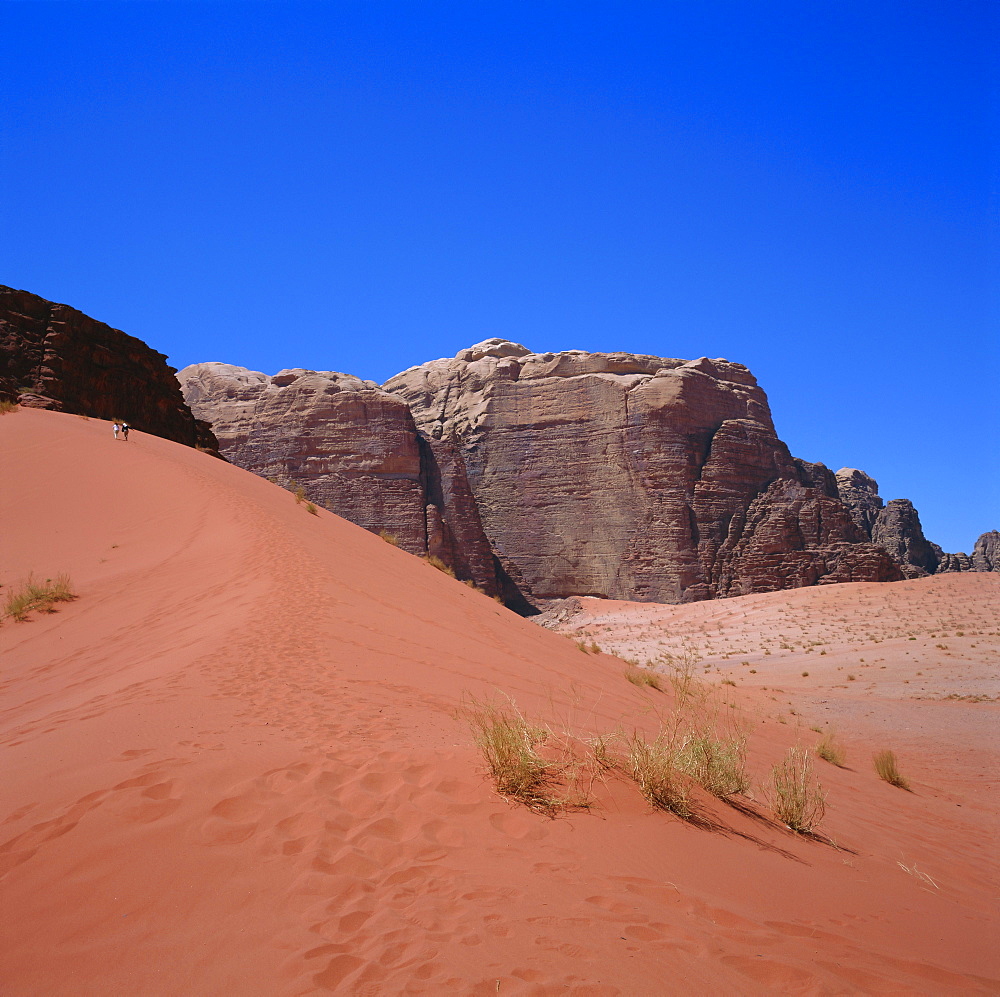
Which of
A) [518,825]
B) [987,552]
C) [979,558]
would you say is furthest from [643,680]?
[987,552]

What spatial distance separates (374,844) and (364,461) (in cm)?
4370

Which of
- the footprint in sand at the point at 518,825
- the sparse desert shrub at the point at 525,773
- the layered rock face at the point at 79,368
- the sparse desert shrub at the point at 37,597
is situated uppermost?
the layered rock face at the point at 79,368

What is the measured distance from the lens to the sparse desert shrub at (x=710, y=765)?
15.2ft

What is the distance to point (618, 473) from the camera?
47750 mm

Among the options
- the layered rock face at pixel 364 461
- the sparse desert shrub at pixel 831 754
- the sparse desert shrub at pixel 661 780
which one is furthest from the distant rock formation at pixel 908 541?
the sparse desert shrub at pixel 661 780

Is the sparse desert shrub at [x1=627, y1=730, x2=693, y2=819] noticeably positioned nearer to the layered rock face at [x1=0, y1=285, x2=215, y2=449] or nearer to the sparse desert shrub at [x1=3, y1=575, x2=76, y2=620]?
the sparse desert shrub at [x1=3, y1=575, x2=76, y2=620]

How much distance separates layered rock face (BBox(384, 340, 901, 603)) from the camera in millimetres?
42906

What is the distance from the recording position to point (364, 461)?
151 feet

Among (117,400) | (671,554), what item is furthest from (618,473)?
(117,400)

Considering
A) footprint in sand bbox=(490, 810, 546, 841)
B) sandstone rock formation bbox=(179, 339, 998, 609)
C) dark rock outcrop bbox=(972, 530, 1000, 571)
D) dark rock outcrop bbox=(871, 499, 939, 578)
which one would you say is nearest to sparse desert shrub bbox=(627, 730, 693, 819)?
footprint in sand bbox=(490, 810, 546, 841)

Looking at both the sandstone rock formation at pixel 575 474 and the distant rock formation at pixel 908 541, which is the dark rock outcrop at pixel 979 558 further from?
the sandstone rock formation at pixel 575 474

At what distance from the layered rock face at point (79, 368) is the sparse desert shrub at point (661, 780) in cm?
2425

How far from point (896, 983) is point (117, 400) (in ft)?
98.4

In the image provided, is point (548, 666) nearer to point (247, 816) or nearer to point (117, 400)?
point (247, 816)
